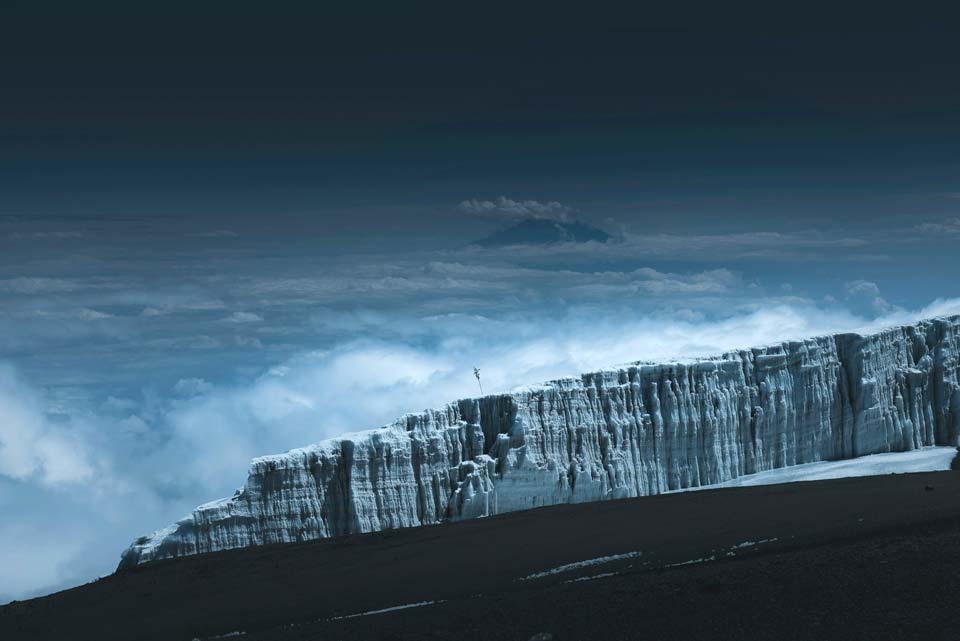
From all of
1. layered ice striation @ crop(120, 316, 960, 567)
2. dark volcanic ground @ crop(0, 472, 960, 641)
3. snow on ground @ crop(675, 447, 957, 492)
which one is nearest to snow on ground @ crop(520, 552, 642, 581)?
dark volcanic ground @ crop(0, 472, 960, 641)

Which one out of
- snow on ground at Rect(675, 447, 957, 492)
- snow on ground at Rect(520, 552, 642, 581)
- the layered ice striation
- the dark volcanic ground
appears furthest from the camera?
snow on ground at Rect(675, 447, 957, 492)

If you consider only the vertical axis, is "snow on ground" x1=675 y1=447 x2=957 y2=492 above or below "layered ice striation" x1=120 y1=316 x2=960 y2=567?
below

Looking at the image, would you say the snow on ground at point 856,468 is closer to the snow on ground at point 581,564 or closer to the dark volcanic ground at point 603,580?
the dark volcanic ground at point 603,580

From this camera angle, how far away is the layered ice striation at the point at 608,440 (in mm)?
42781

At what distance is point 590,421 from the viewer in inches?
1871

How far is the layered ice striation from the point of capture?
42.8m

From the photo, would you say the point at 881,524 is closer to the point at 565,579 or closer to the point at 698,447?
the point at 565,579

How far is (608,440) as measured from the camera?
47844 millimetres

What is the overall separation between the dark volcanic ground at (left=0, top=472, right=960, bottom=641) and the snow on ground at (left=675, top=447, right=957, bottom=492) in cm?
441

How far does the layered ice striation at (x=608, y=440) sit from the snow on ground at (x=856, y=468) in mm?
1034

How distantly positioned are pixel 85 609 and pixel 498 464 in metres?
19.0

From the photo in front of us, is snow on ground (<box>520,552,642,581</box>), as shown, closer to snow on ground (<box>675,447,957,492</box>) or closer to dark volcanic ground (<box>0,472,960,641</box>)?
dark volcanic ground (<box>0,472,960,641</box>)

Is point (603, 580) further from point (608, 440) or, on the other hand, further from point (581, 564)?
point (608, 440)

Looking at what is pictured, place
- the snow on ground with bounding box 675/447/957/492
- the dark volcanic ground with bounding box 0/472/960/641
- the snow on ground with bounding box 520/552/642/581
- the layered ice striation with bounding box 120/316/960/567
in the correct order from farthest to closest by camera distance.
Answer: the snow on ground with bounding box 675/447/957/492 → the layered ice striation with bounding box 120/316/960/567 → the snow on ground with bounding box 520/552/642/581 → the dark volcanic ground with bounding box 0/472/960/641
